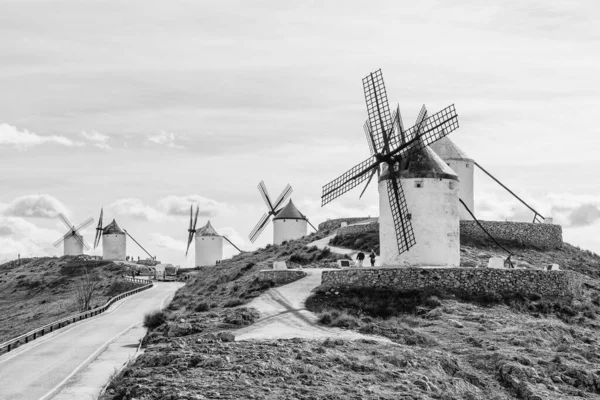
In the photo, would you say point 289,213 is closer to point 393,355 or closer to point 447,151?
point 447,151

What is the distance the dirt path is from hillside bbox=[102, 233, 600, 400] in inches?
26.8

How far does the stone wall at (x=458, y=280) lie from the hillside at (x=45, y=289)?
2864 cm

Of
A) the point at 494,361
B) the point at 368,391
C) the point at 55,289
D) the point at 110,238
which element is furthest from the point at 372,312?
the point at 110,238

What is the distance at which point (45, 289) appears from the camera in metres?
83.6

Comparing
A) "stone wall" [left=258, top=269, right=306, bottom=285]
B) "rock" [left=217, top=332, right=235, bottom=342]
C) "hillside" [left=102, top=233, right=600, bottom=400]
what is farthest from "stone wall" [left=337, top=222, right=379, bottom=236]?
"rock" [left=217, top=332, right=235, bottom=342]

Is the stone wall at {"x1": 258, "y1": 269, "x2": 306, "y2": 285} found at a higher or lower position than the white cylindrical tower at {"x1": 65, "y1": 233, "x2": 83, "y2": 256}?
lower

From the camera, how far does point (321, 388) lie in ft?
59.8

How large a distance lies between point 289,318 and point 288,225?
145 feet

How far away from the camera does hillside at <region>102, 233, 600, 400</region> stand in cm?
1853

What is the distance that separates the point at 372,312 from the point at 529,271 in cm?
768

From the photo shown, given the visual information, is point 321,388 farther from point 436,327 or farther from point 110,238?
point 110,238

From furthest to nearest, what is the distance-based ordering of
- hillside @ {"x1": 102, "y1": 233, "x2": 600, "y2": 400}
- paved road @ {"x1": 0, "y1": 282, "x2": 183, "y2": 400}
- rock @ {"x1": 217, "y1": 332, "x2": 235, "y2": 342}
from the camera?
rock @ {"x1": 217, "y1": 332, "x2": 235, "y2": 342}, paved road @ {"x1": 0, "y1": 282, "x2": 183, "y2": 400}, hillside @ {"x1": 102, "y1": 233, "x2": 600, "y2": 400}

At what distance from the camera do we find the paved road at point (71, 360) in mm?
22441

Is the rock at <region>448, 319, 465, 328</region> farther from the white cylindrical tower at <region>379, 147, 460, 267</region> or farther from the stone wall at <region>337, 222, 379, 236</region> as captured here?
the stone wall at <region>337, 222, 379, 236</region>
